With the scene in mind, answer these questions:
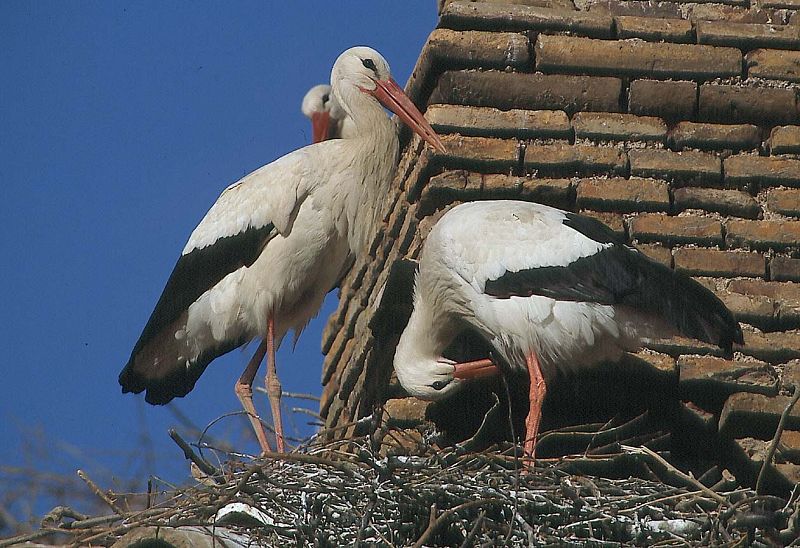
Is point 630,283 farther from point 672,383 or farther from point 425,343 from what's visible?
point 425,343

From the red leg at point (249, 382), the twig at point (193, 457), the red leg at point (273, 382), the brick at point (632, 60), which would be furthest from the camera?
the red leg at point (249, 382)

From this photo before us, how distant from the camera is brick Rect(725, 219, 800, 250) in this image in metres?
6.18

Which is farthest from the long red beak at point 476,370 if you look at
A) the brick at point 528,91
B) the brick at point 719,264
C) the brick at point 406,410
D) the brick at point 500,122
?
the brick at point 528,91

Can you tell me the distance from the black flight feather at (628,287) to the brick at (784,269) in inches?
21.0

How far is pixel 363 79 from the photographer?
687 centimetres

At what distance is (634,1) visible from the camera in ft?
22.3

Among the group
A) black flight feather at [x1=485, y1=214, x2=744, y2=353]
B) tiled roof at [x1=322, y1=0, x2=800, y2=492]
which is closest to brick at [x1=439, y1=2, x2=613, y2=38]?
tiled roof at [x1=322, y1=0, x2=800, y2=492]

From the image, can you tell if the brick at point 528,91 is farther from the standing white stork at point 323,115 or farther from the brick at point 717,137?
the standing white stork at point 323,115

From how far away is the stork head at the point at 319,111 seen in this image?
970 cm

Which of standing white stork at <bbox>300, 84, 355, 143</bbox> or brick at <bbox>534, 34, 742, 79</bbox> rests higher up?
brick at <bbox>534, 34, 742, 79</bbox>

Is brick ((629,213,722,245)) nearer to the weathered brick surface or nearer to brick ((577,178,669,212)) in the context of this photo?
brick ((577,178,669,212))

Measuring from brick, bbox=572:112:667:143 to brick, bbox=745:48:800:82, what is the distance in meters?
0.38

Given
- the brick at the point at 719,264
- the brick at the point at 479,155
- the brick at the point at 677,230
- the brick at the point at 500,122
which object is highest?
the brick at the point at 500,122

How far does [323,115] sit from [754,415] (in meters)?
4.52
